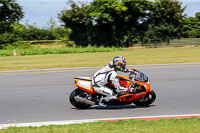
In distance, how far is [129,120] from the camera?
7137 mm

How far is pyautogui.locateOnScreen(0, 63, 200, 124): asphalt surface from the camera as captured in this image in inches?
326

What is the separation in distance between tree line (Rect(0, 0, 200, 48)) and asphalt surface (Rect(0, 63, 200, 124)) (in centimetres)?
2970

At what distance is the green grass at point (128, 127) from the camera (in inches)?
241

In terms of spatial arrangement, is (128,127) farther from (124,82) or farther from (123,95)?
(124,82)

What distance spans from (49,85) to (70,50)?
23441mm

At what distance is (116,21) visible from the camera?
1785 inches

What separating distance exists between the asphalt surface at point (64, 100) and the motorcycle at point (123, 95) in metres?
0.22

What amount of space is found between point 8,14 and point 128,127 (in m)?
41.5

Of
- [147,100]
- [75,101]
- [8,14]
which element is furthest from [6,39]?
[147,100]

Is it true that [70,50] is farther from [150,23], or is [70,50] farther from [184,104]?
[184,104]

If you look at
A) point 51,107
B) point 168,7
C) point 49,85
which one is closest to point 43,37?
point 168,7

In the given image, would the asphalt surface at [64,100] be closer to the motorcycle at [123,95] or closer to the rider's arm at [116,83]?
the motorcycle at [123,95]

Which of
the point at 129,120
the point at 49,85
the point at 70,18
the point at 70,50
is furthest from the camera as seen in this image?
the point at 70,18

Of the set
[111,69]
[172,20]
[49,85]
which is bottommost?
[49,85]
